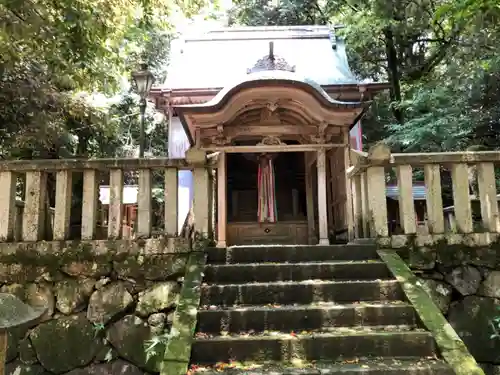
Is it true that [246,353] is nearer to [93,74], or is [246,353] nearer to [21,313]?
[21,313]

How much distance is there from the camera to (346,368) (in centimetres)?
335

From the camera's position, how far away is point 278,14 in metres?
18.0

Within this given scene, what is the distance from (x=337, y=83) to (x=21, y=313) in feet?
26.4

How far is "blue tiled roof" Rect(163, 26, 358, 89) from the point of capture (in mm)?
9578

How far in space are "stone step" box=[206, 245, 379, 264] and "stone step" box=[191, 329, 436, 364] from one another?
1488 millimetres

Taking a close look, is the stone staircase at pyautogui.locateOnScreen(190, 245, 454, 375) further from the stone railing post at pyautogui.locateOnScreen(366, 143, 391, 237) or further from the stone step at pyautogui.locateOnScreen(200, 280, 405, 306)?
the stone railing post at pyautogui.locateOnScreen(366, 143, 391, 237)

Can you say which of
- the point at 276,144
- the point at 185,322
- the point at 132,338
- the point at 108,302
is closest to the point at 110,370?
the point at 132,338

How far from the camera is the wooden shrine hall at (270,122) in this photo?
6.92m

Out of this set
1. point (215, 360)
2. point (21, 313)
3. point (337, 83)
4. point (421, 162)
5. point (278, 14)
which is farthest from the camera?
point (278, 14)

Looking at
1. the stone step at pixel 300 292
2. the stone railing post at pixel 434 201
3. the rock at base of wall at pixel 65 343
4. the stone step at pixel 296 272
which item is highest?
the stone railing post at pixel 434 201

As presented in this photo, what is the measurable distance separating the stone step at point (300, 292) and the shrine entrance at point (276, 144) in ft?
8.02

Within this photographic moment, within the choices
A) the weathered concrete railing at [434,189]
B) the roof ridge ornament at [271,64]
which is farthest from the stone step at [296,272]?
the roof ridge ornament at [271,64]

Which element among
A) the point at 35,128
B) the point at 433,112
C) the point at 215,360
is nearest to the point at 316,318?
the point at 215,360

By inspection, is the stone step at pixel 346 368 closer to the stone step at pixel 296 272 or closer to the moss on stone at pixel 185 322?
the moss on stone at pixel 185 322
